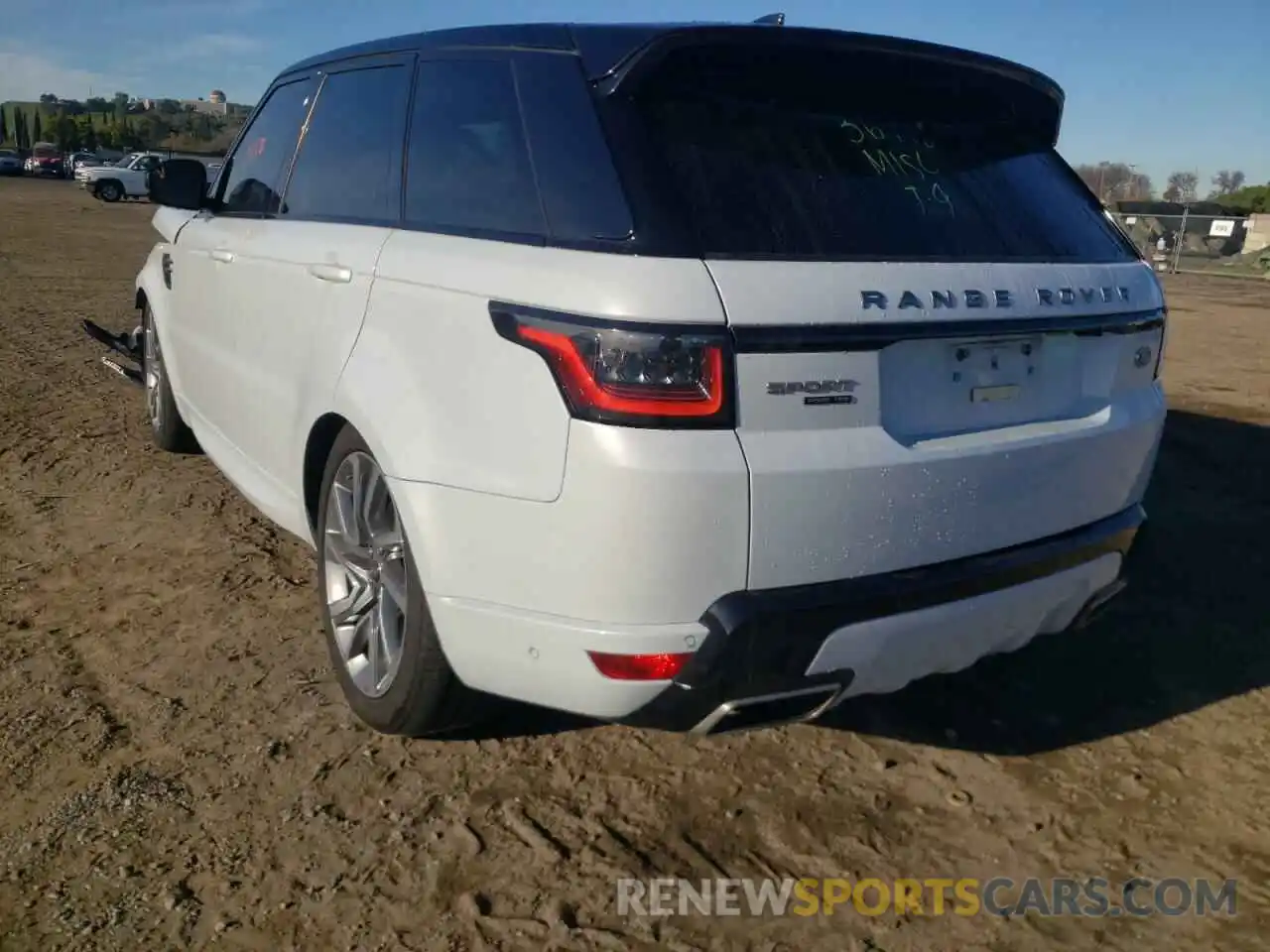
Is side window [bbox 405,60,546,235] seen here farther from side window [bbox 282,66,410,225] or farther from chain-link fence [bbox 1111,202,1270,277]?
chain-link fence [bbox 1111,202,1270,277]

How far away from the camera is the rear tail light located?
2.16 m

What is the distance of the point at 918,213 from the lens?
2.61m

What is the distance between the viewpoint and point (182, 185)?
4.46 metres

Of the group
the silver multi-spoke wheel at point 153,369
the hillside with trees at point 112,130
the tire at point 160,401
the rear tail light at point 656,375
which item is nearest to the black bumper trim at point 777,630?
the rear tail light at point 656,375

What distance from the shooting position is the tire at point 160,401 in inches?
211

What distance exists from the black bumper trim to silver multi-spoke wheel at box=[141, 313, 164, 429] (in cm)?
393

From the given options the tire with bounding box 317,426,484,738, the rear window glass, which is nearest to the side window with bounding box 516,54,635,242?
the rear window glass

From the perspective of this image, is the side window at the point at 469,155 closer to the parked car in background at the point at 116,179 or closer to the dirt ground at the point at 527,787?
the dirt ground at the point at 527,787

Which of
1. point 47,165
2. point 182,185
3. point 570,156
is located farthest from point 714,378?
point 47,165

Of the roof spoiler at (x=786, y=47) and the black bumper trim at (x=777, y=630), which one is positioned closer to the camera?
the black bumper trim at (x=777, y=630)

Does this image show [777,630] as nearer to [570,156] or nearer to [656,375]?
[656,375]

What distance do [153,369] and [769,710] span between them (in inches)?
171

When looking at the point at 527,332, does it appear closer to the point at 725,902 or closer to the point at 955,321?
the point at 955,321

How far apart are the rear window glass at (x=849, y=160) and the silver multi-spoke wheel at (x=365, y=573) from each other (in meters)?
1.14
